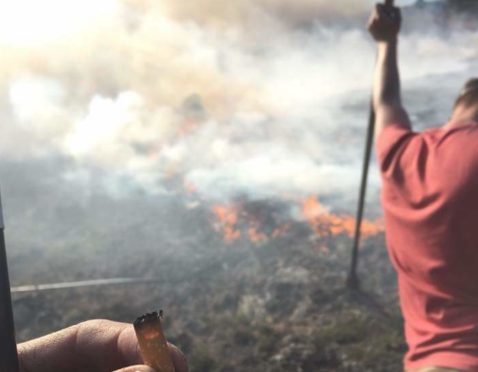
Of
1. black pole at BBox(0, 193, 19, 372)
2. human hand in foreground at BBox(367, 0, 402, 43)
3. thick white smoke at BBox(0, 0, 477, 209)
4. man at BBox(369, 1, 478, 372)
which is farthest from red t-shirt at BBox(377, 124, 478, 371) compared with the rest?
thick white smoke at BBox(0, 0, 477, 209)

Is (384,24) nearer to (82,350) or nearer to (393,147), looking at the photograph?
(393,147)

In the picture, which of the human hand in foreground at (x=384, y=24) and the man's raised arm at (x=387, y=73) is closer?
the man's raised arm at (x=387, y=73)

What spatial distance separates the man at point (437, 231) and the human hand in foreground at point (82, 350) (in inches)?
40.0

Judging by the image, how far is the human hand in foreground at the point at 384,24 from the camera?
2453 mm

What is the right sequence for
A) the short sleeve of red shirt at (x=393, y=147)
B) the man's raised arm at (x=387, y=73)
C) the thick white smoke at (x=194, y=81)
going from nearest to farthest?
the short sleeve of red shirt at (x=393, y=147) → the man's raised arm at (x=387, y=73) → the thick white smoke at (x=194, y=81)

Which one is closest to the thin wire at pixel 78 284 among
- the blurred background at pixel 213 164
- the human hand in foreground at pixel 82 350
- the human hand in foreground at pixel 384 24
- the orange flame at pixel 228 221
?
the blurred background at pixel 213 164

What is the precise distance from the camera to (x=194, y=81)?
10883 mm

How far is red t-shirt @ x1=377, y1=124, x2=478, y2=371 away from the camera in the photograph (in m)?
1.60

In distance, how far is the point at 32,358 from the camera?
50.0 inches

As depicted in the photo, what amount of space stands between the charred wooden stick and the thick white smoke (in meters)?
7.33

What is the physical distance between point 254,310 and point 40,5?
750 centimetres

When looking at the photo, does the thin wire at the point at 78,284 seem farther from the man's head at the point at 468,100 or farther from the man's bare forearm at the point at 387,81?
the man's head at the point at 468,100

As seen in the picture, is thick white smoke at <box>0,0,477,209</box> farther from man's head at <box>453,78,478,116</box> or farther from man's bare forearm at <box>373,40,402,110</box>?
man's head at <box>453,78,478,116</box>

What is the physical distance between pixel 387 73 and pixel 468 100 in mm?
401
